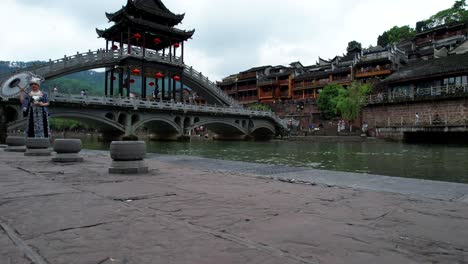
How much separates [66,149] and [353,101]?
42928 mm

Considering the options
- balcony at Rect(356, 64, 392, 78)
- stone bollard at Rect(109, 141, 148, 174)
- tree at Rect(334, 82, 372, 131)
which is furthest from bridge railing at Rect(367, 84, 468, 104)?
stone bollard at Rect(109, 141, 148, 174)

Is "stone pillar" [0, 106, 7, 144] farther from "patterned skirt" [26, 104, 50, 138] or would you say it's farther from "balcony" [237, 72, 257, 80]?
"balcony" [237, 72, 257, 80]

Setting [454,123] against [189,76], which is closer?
[454,123]

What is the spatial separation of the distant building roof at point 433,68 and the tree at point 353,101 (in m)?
3.56

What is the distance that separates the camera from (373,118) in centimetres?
4366

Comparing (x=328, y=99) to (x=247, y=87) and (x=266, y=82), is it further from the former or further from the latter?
(x=247, y=87)

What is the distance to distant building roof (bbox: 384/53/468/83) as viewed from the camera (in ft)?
124

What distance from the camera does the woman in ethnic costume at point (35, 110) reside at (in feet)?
38.2

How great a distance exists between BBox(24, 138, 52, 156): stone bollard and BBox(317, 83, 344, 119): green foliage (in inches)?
1809

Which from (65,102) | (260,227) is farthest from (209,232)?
(65,102)

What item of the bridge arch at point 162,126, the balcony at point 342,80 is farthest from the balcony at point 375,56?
the bridge arch at point 162,126

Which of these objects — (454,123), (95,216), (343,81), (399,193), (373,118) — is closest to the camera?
(95,216)

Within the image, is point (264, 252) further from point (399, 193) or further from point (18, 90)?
point (18, 90)

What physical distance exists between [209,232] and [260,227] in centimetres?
49
